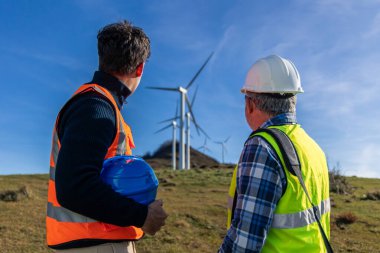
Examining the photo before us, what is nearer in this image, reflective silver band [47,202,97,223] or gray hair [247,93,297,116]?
reflective silver band [47,202,97,223]

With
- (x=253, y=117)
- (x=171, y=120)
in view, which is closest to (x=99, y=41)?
(x=253, y=117)

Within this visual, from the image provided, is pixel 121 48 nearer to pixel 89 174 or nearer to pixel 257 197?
pixel 89 174

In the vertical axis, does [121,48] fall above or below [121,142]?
above

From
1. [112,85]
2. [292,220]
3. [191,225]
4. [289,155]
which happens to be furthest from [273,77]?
[191,225]

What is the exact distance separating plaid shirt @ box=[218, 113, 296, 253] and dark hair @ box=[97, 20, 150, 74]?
98 cm

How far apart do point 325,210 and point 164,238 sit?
33.6 feet

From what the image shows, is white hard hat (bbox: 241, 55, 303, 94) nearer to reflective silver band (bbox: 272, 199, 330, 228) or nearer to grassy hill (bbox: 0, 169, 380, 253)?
reflective silver band (bbox: 272, 199, 330, 228)

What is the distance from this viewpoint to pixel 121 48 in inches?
106

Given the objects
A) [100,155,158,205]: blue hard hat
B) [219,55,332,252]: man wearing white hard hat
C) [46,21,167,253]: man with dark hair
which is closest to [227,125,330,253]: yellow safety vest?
[219,55,332,252]: man wearing white hard hat

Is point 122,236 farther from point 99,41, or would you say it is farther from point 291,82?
point 291,82

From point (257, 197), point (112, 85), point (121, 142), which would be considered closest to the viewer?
point (257, 197)

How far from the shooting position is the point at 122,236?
2.53 metres

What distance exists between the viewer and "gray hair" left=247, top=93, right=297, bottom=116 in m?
2.60

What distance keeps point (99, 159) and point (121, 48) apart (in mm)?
756
